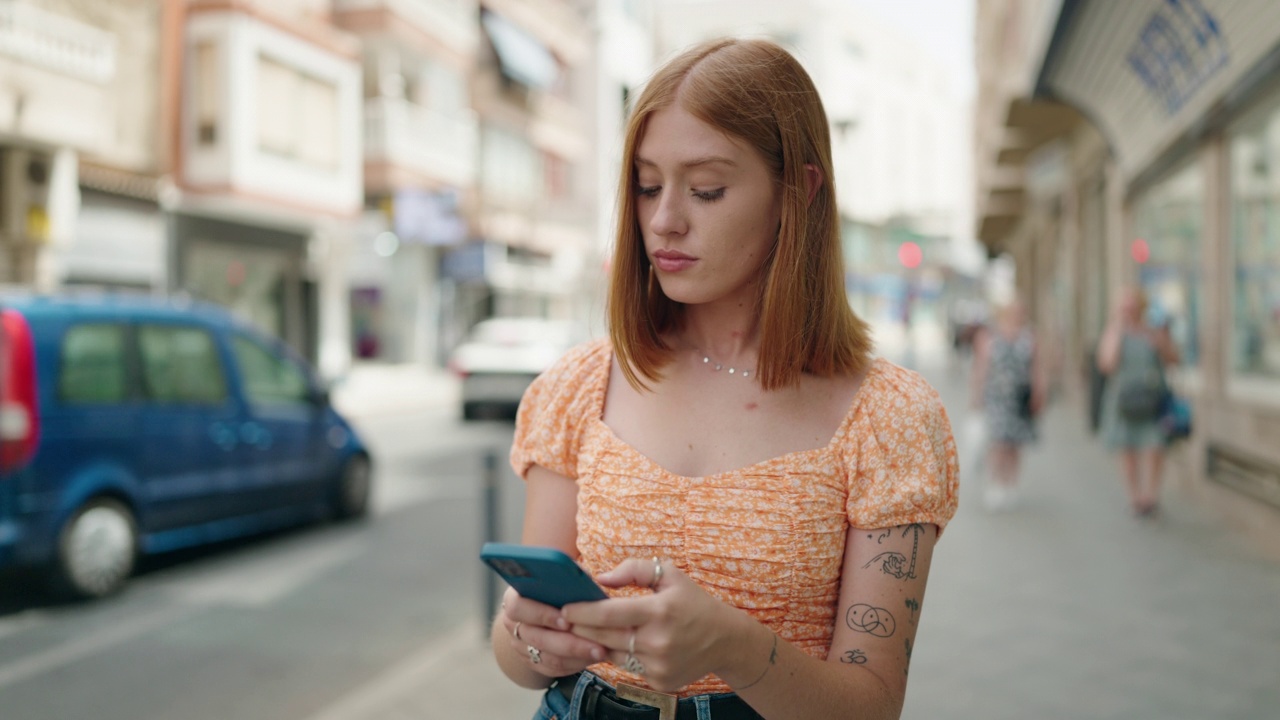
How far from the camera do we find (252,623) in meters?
6.25

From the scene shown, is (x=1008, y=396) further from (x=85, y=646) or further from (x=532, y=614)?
(x=532, y=614)

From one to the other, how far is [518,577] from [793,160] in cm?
78

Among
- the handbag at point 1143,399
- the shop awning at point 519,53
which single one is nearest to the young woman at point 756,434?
the handbag at point 1143,399

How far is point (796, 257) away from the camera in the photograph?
1794 millimetres

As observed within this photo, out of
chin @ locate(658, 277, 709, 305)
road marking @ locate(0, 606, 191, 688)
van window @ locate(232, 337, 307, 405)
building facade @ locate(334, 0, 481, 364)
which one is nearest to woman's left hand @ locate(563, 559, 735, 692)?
chin @ locate(658, 277, 709, 305)

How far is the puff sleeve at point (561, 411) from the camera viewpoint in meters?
1.94

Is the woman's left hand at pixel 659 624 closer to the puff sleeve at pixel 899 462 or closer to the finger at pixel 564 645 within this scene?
the finger at pixel 564 645

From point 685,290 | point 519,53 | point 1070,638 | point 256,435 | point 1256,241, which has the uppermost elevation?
point 519,53

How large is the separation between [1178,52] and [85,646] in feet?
28.5

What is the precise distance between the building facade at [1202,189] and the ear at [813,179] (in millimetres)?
6168

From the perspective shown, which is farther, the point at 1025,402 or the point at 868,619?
the point at 1025,402

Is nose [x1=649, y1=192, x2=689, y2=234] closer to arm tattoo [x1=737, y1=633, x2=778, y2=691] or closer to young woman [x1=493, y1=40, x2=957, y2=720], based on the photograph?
young woman [x1=493, y1=40, x2=957, y2=720]

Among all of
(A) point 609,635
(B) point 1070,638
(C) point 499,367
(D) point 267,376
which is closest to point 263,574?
(D) point 267,376

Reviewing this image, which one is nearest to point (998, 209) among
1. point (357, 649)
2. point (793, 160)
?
point (357, 649)
